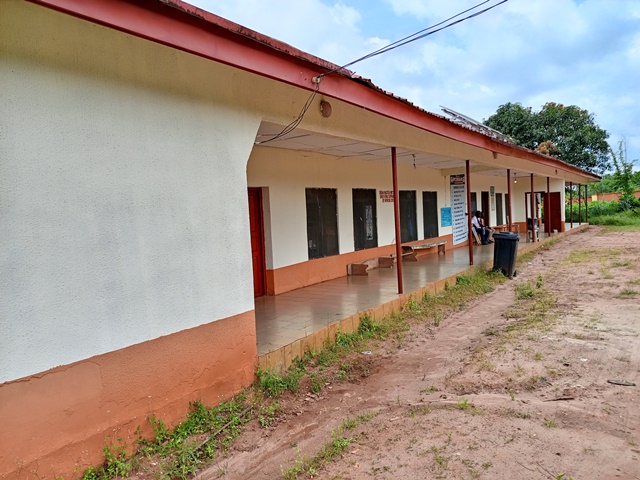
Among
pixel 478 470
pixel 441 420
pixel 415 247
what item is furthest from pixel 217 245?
pixel 415 247

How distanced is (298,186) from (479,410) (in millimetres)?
5636

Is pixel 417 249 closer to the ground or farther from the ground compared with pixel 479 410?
farther from the ground

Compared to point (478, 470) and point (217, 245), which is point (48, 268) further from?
point (478, 470)

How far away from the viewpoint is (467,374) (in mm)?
4727

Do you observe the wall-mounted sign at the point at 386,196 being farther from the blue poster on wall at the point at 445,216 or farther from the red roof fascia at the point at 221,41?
the red roof fascia at the point at 221,41

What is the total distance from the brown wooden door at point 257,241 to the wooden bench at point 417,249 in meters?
5.21

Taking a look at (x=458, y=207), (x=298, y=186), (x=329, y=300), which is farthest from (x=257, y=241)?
(x=458, y=207)

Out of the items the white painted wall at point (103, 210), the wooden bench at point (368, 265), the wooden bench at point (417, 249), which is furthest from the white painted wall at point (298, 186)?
the white painted wall at point (103, 210)

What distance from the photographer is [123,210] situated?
10.7 feet

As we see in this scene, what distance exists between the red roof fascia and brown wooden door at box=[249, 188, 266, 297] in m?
2.91

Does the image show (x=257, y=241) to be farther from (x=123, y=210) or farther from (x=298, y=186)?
(x=123, y=210)

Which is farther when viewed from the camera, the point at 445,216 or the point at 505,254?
the point at 445,216

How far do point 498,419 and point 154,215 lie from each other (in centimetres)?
334

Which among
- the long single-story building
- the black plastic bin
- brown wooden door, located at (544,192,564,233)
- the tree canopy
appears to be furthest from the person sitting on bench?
the tree canopy
